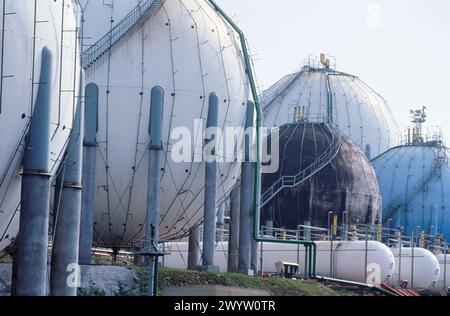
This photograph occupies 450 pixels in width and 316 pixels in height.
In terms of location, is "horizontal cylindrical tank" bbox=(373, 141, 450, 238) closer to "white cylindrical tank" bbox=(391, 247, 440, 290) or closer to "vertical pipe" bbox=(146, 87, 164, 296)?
"white cylindrical tank" bbox=(391, 247, 440, 290)

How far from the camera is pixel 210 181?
41.1 m

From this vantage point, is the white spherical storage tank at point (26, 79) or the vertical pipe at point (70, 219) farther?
the vertical pipe at point (70, 219)

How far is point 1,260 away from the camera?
33.7 meters

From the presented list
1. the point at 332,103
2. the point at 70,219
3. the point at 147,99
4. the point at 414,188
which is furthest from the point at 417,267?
the point at 70,219

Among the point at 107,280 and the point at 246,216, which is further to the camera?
the point at 246,216

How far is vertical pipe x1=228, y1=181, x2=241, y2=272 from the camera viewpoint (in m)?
46.7

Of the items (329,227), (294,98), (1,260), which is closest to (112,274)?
(1,260)

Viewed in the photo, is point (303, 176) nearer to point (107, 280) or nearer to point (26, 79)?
point (107, 280)

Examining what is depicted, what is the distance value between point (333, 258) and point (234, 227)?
6.96m

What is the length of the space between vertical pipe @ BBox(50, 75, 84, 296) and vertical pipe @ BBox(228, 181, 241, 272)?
1758cm

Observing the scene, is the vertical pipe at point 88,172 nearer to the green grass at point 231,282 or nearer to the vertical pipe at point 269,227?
the green grass at point 231,282

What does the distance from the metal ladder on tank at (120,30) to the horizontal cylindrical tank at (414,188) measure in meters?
38.7

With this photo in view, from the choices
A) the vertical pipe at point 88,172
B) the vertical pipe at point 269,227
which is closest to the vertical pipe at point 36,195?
the vertical pipe at point 88,172

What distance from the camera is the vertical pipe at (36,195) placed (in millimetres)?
25672
